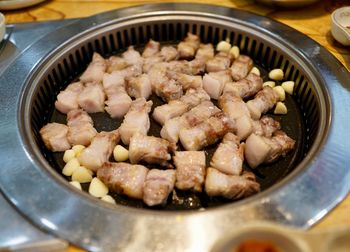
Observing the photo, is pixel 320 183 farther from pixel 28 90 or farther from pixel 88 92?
pixel 28 90

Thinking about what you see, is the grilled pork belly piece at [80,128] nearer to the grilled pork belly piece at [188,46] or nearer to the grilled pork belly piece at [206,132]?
the grilled pork belly piece at [206,132]

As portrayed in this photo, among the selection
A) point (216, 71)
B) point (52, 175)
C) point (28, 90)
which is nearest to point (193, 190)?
point (52, 175)

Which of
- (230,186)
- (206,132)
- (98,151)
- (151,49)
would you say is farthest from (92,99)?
(230,186)

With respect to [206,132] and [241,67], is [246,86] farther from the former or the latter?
[206,132]

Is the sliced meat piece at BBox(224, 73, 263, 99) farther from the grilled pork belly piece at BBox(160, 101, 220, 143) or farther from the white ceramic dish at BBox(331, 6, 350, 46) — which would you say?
the white ceramic dish at BBox(331, 6, 350, 46)

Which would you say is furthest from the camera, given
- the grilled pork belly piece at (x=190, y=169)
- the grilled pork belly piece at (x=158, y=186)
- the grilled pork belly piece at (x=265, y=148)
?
the grilled pork belly piece at (x=265, y=148)

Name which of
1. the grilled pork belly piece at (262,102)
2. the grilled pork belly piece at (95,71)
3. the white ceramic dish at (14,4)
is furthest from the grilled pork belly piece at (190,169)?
the white ceramic dish at (14,4)
